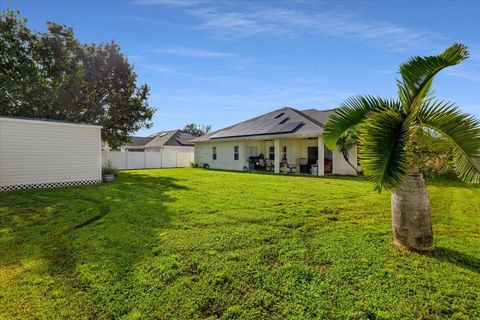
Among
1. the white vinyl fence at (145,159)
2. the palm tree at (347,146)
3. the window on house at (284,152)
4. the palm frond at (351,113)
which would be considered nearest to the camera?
the palm frond at (351,113)

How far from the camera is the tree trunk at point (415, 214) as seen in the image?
13.2ft

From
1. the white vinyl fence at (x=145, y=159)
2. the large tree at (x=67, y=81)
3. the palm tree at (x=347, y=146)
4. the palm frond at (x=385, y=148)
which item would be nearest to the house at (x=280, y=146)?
the palm tree at (x=347, y=146)

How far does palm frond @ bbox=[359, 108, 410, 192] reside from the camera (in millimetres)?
3533

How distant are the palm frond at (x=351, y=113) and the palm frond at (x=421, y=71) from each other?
0.30 meters

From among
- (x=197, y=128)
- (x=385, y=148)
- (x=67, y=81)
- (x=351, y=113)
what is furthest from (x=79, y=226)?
(x=197, y=128)

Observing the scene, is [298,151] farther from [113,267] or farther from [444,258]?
[113,267]

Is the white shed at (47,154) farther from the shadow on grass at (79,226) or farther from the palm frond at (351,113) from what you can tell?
the palm frond at (351,113)

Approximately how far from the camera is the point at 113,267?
375 cm

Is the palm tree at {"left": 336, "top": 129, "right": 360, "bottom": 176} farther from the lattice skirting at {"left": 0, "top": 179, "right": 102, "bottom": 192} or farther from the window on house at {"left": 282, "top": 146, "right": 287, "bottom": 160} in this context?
the lattice skirting at {"left": 0, "top": 179, "right": 102, "bottom": 192}

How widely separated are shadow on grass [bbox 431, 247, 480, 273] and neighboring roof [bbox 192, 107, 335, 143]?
10.9 metres

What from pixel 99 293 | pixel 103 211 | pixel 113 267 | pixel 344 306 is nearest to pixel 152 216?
pixel 103 211

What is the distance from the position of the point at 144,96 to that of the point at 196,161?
8444 mm

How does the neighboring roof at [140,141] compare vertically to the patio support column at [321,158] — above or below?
above

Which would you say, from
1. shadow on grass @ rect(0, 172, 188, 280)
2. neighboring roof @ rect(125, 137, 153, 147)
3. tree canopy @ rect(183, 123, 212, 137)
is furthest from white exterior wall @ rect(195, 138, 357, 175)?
tree canopy @ rect(183, 123, 212, 137)
